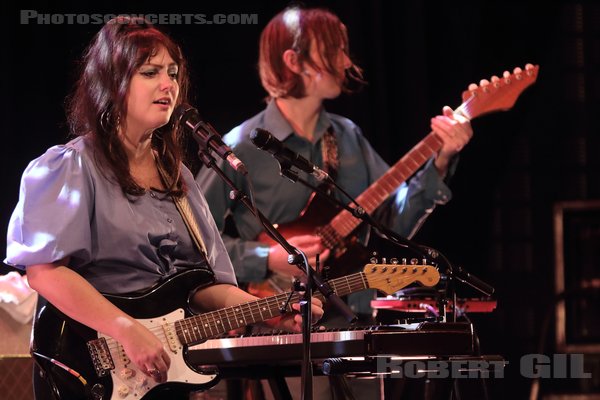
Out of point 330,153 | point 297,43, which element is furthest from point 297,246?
point 297,43

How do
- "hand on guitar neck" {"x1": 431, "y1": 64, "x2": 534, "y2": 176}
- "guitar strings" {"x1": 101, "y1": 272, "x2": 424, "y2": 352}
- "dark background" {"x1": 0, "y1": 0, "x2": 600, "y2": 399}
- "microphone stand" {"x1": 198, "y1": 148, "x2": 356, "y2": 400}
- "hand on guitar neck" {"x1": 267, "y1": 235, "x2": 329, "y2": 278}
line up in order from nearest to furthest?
"microphone stand" {"x1": 198, "y1": 148, "x2": 356, "y2": 400}
"guitar strings" {"x1": 101, "y1": 272, "x2": 424, "y2": 352}
"hand on guitar neck" {"x1": 267, "y1": 235, "x2": 329, "y2": 278}
"hand on guitar neck" {"x1": 431, "y1": 64, "x2": 534, "y2": 176}
"dark background" {"x1": 0, "y1": 0, "x2": 600, "y2": 399}

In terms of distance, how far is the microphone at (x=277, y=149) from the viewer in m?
2.87

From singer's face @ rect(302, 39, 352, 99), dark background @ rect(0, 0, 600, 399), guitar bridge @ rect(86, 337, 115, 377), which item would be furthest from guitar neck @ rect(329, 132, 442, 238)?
guitar bridge @ rect(86, 337, 115, 377)

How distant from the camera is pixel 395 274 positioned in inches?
122

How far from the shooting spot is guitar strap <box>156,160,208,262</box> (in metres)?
3.24

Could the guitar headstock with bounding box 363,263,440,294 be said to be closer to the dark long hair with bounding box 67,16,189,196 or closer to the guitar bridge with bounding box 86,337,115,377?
the dark long hair with bounding box 67,16,189,196

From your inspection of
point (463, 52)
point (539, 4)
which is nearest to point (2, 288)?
point (463, 52)

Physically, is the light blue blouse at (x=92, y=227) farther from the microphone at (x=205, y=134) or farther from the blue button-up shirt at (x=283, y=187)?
the blue button-up shirt at (x=283, y=187)

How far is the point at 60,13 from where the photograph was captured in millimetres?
4852

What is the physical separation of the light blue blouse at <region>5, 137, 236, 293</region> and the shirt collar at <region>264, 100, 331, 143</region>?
142 cm

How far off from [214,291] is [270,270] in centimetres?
111

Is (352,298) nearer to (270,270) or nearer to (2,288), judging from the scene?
(270,270)

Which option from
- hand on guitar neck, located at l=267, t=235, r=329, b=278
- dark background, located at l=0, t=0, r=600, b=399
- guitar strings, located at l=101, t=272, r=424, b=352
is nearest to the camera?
guitar strings, located at l=101, t=272, r=424, b=352

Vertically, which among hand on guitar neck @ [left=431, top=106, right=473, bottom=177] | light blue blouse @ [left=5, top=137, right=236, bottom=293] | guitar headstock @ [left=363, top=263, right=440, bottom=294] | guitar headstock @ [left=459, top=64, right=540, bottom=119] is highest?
guitar headstock @ [left=459, top=64, right=540, bottom=119]
